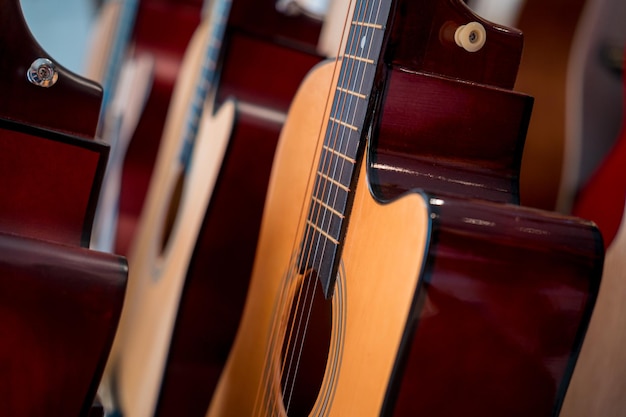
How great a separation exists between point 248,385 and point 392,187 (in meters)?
0.40

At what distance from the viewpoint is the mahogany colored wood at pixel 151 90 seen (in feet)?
6.40

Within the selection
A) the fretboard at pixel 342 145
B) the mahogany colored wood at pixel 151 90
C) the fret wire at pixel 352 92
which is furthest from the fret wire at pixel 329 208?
the mahogany colored wood at pixel 151 90

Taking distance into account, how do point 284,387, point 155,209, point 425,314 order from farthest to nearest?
point 155,209
point 284,387
point 425,314

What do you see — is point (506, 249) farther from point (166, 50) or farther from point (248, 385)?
point (166, 50)

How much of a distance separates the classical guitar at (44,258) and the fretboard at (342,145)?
0.66ft

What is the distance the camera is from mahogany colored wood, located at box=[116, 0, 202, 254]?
1.95 metres

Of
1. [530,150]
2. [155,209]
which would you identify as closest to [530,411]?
[530,150]

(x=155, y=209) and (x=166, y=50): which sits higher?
(x=166, y=50)

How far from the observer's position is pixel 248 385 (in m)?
1.01

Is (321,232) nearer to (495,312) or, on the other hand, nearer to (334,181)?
(334,181)

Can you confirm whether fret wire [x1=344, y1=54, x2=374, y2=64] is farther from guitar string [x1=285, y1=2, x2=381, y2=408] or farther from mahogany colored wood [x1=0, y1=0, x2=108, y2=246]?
mahogany colored wood [x1=0, y1=0, x2=108, y2=246]

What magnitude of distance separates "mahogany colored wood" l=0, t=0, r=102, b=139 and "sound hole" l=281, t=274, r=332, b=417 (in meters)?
0.27

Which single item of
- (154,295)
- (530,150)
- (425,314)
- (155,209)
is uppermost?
(530,150)

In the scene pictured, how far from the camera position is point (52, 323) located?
2.15 feet
